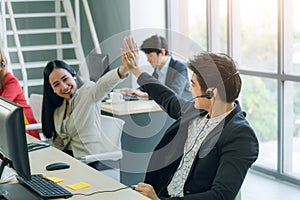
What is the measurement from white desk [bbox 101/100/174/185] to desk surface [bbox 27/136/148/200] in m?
0.88

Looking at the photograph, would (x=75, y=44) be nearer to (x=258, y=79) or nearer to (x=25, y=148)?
(x=258, y=79)

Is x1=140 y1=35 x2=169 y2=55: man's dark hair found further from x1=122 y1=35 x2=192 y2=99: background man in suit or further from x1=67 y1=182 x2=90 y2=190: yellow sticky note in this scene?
x1=67 y1=182 x2=90 y2=190: yellow sticky note

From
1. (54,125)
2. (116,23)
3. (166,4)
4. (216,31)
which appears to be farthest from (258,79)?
(54,125)

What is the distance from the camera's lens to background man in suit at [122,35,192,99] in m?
4.76

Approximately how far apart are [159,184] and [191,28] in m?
3.60

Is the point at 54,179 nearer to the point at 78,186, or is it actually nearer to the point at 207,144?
the point at 78,186

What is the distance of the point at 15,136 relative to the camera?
2006 mm

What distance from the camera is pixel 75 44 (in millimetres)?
6371

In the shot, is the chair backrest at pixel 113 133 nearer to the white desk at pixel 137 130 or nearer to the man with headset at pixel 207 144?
the white desk at pixel 137 130

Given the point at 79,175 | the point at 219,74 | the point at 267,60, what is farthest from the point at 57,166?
the point at 267,60

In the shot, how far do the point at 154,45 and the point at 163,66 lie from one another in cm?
24

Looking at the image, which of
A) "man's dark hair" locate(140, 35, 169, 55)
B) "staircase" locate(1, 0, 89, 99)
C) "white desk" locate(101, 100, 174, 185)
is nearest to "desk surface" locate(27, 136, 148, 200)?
"white desk" locate(101, 100, 174, 185)

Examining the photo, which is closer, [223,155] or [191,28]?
[223,155]

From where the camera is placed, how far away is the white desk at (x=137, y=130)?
12.9 feet
